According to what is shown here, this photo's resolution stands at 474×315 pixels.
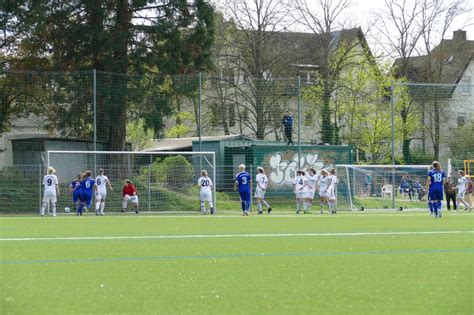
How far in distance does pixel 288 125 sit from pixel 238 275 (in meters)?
30.7

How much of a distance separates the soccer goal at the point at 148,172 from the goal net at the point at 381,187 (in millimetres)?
6744

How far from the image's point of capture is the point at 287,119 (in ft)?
130

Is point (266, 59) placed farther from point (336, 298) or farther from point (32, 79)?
point (336, 298)

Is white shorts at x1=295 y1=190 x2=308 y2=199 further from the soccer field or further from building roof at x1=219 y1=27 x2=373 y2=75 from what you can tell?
the soccer field

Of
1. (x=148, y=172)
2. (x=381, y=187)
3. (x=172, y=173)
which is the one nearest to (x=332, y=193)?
(x=381, y=187)

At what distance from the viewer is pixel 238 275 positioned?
9.40 metres

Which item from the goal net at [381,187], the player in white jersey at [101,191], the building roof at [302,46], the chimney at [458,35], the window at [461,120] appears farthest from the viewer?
the chimney at [458,35]

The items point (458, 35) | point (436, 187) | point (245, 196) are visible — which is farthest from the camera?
point (458, 35)

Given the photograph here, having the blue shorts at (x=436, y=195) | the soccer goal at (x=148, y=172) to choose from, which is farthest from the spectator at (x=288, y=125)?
the blue shorts at (x=436, y=195)

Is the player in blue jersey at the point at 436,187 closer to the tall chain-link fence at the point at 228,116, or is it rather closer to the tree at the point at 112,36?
the tall chain-link fence at the point at 228,116

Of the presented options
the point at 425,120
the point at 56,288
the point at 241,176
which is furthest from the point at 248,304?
the point at 425,120

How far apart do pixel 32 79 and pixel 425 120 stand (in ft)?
69.0

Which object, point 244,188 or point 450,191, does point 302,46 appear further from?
point 244,188

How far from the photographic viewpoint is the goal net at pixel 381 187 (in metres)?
39.0
